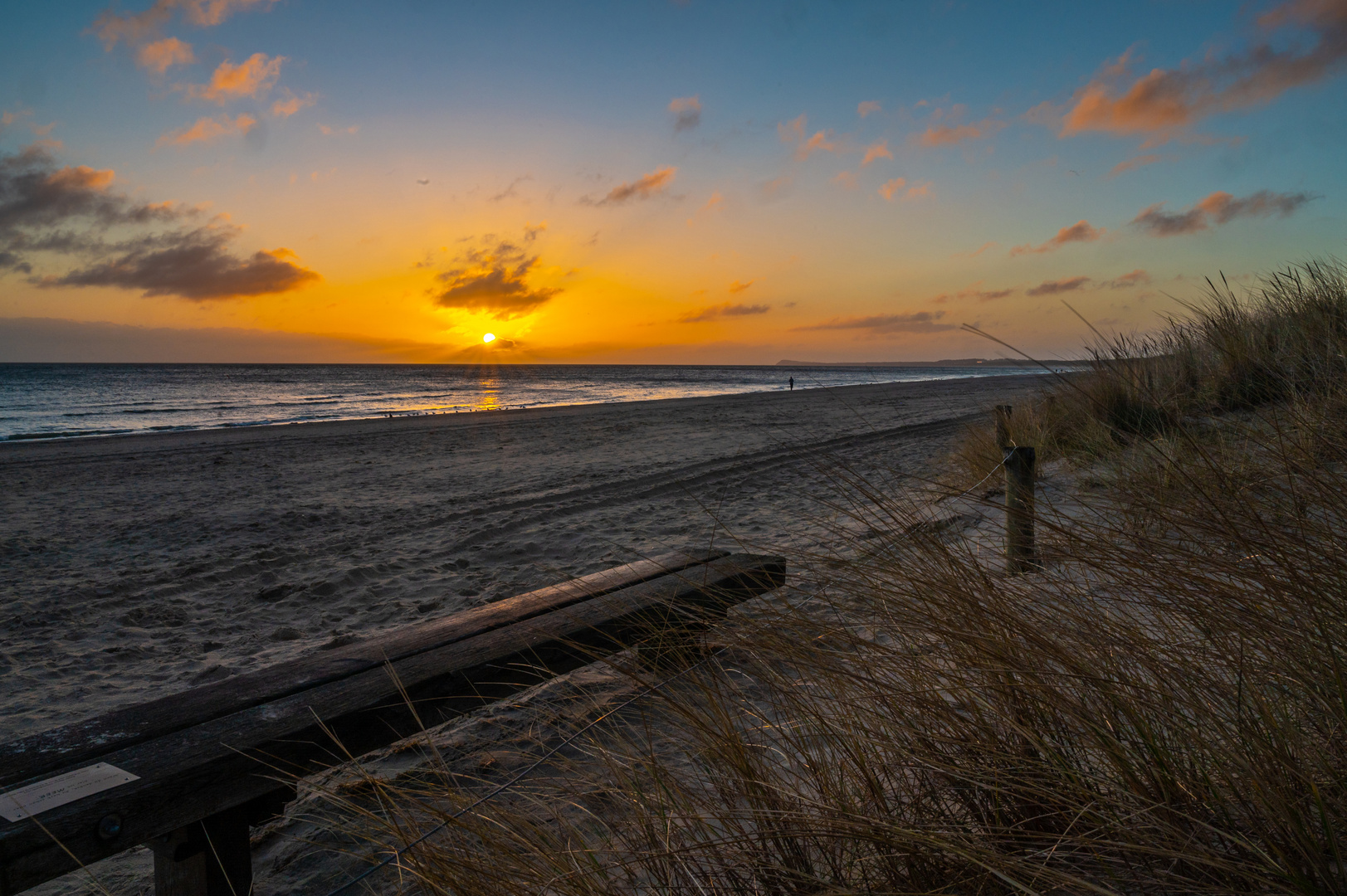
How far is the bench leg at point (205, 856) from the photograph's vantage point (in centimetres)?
143

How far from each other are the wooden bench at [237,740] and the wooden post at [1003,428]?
17.9 ft

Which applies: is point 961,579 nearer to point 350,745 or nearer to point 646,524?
point 350,745

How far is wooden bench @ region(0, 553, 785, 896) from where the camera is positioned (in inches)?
48.4

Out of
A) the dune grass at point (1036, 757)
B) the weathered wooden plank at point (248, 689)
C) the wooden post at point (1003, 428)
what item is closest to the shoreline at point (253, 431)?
the wooden post at point (1003, 428)

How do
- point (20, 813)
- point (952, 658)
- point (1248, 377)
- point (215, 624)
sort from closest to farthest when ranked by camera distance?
1. point (20, 813)
2. point (952, 658)
3. point (215, 624)
4. point (1248, 377)

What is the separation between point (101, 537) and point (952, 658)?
7741mm

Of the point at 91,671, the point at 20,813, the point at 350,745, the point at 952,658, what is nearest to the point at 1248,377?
the point at 952,658

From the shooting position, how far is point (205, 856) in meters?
1.47

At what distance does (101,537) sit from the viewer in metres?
6.13

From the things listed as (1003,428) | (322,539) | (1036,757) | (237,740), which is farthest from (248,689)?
(1003,428)

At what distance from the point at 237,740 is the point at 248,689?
0.96ft

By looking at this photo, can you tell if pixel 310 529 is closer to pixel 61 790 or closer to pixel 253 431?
pixel 61 790

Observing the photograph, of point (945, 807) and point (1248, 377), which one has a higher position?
point (1248, 377)

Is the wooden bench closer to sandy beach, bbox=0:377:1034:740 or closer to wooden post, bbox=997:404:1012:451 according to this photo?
sandy beach, bbox=0:377:1034:740
